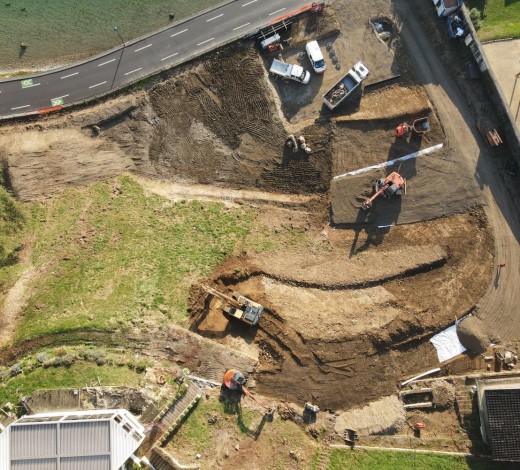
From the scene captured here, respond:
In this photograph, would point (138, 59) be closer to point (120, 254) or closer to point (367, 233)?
point (120, 254)

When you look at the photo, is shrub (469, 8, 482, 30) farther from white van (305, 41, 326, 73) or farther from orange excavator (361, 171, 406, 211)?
orange excavator (361, 171, 406, 211)

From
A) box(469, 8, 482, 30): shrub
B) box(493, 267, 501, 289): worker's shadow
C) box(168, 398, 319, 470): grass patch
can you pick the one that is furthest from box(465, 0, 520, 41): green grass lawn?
box(168, 398, 319, 470): grass patch

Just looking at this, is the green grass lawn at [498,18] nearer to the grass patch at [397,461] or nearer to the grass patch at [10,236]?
the grass patch at [397,461]

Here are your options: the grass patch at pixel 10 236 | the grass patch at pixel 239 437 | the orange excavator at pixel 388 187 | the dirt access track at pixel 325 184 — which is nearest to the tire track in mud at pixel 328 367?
the dirt access track at pixel 325 184

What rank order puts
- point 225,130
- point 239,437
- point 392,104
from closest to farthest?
point 239,437 < point 392,104 < point 225,130

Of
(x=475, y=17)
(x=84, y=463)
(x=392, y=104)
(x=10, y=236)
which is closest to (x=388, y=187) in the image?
(x=392, y=104)

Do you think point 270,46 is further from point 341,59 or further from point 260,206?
point 260,206
